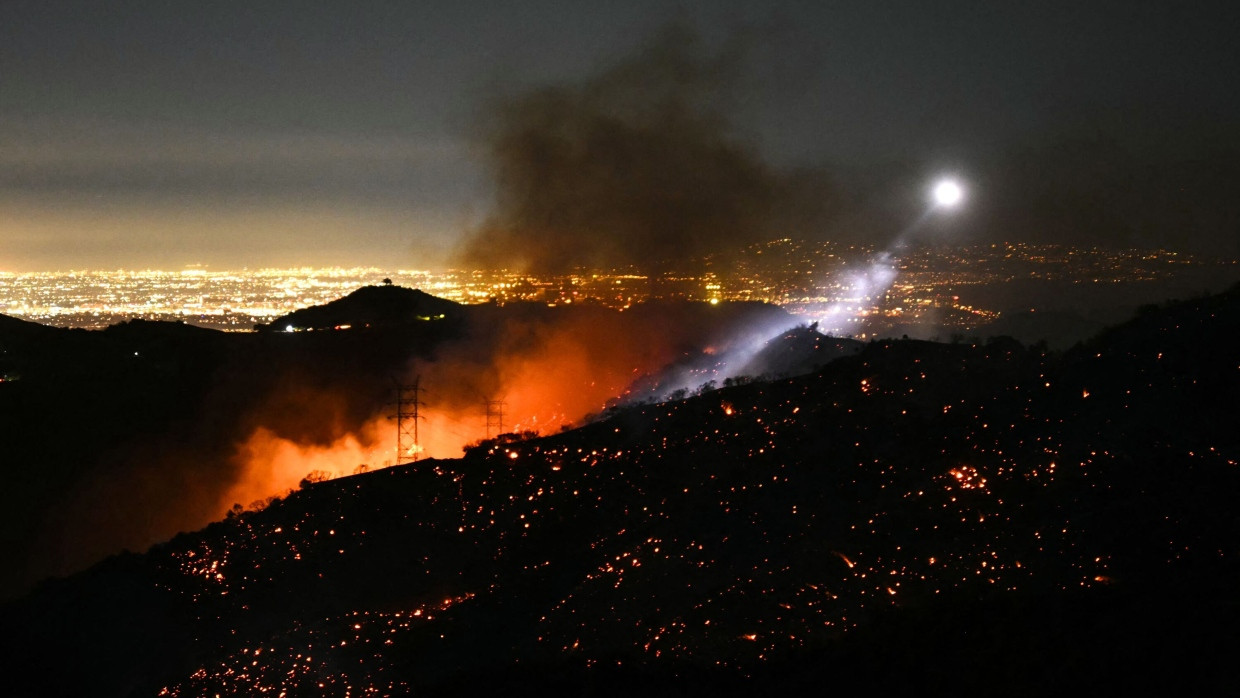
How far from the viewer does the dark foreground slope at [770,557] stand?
11734mm

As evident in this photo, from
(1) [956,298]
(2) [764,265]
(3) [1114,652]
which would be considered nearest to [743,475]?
(3) [1114,652]

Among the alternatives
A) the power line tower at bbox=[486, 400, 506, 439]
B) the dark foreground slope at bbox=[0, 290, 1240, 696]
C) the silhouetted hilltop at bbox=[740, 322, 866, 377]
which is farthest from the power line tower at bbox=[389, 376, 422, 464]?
the dark foreground slope at bbox=[0, 290, 1240, 696]

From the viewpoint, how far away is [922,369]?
19.6m

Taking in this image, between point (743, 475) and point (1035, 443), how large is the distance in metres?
5.17

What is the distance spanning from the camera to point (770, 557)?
49.1 feet

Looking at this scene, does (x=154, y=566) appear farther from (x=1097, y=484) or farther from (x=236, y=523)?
(x=1097, y=484)

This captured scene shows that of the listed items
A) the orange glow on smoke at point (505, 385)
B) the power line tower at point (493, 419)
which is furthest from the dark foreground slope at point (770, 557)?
the power line tower at point (493, 419)

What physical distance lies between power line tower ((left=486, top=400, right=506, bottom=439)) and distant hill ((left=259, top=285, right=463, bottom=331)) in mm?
12555

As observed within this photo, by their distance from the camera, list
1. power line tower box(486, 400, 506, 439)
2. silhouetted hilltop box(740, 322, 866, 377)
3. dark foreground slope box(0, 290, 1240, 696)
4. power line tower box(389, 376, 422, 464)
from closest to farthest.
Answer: dark foreground slope box(0, 290, 1240, 696) → silhouetted hilltop box(740, 322, 866, 377) → power line tower box(389, 376, 422, 464) → power line tower box(486, 400, 506, 439)

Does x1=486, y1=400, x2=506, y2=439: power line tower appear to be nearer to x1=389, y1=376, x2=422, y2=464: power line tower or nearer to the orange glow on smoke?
the orange glow on smoke

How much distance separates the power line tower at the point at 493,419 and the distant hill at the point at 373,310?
12555 mm

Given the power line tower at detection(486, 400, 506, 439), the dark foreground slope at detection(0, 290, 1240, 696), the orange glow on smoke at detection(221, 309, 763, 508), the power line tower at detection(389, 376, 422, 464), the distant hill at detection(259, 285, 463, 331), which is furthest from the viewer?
the distant hill at detection(259, 285, 463, 331)

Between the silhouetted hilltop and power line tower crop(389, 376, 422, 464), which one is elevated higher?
the silhouetted hilltop

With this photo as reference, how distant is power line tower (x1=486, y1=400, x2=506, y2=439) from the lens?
35.1 m
